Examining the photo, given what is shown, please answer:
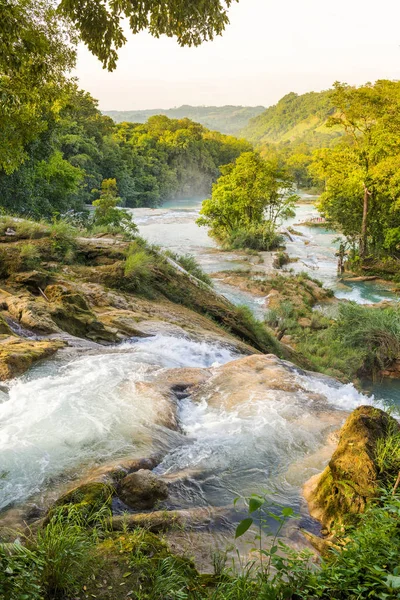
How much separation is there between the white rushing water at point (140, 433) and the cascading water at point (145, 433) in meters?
0.01

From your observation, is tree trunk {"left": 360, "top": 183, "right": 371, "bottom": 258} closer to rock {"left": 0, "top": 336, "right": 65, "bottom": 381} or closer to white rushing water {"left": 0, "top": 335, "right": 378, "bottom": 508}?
white rushing water {"left": 0, "top": 335, "right": 378, "bottom": 508}

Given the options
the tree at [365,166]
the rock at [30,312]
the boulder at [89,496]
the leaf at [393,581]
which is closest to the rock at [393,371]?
the rock at [30,312]

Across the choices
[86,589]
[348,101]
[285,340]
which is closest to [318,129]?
[348,101]

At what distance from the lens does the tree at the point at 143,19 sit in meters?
4.21

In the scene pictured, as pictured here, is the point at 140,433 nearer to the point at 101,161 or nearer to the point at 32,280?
the point at 32,280

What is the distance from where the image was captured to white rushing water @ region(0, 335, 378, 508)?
3.72m

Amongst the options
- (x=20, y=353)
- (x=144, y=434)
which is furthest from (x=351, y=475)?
(x=20, y=353)

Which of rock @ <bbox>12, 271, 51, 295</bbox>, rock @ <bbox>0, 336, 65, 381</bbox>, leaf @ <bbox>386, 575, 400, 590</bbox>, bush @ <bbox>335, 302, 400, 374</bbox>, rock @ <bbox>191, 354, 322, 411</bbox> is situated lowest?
bush @ <bbox>335, 302, 400, 374</bbox>

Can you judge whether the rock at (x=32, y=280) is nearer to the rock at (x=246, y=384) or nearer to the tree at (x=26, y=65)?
the tree at (x=26, y=65)

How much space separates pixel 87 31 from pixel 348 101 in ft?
67.0

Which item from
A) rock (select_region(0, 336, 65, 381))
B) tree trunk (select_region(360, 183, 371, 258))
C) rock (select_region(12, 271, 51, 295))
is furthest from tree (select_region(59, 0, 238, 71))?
tree trunk (select_region(360, 183, 371, 258))

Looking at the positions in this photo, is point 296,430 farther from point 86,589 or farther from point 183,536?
point 86,589

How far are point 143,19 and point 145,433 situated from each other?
421 cm

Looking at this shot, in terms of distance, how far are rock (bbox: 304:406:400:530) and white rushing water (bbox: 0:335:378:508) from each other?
10.8 inches
